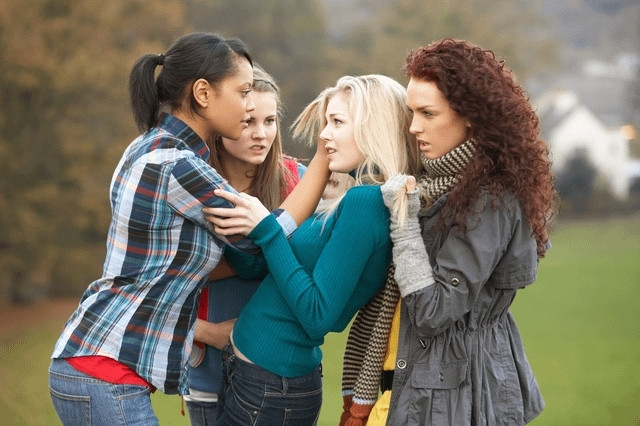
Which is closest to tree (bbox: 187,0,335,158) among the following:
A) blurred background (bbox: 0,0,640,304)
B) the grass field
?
blurred background (bbox: 0,0,640,304)

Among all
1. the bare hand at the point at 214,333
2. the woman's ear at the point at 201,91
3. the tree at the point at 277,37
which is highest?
the tree at the point at 277,37

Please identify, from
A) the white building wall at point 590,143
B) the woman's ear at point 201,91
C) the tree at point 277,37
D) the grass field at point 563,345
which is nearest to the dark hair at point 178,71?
the woman's ear at point 201,91

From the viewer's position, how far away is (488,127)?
227cm

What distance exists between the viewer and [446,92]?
228 cm

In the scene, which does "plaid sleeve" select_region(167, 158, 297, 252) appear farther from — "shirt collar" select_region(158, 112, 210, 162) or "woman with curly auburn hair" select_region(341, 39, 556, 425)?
"woman with curly auburn hair" select_region(341, 39, 556, 425)

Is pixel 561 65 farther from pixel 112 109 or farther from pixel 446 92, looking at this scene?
pixel 446 92

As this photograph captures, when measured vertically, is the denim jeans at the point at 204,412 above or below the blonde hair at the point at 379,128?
below

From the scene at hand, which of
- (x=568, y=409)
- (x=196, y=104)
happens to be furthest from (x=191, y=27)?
(x=196, y=104)

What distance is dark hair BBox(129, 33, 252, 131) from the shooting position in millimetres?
2410

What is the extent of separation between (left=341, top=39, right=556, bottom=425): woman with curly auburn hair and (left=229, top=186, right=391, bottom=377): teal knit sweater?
0.28 feet

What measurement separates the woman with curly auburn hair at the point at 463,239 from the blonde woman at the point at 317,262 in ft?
0.28

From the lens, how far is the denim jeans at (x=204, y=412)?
287cm

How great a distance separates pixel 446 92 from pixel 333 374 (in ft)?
26.3

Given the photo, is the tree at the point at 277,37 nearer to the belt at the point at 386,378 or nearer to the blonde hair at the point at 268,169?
the blonde hair at the point at 268,169
